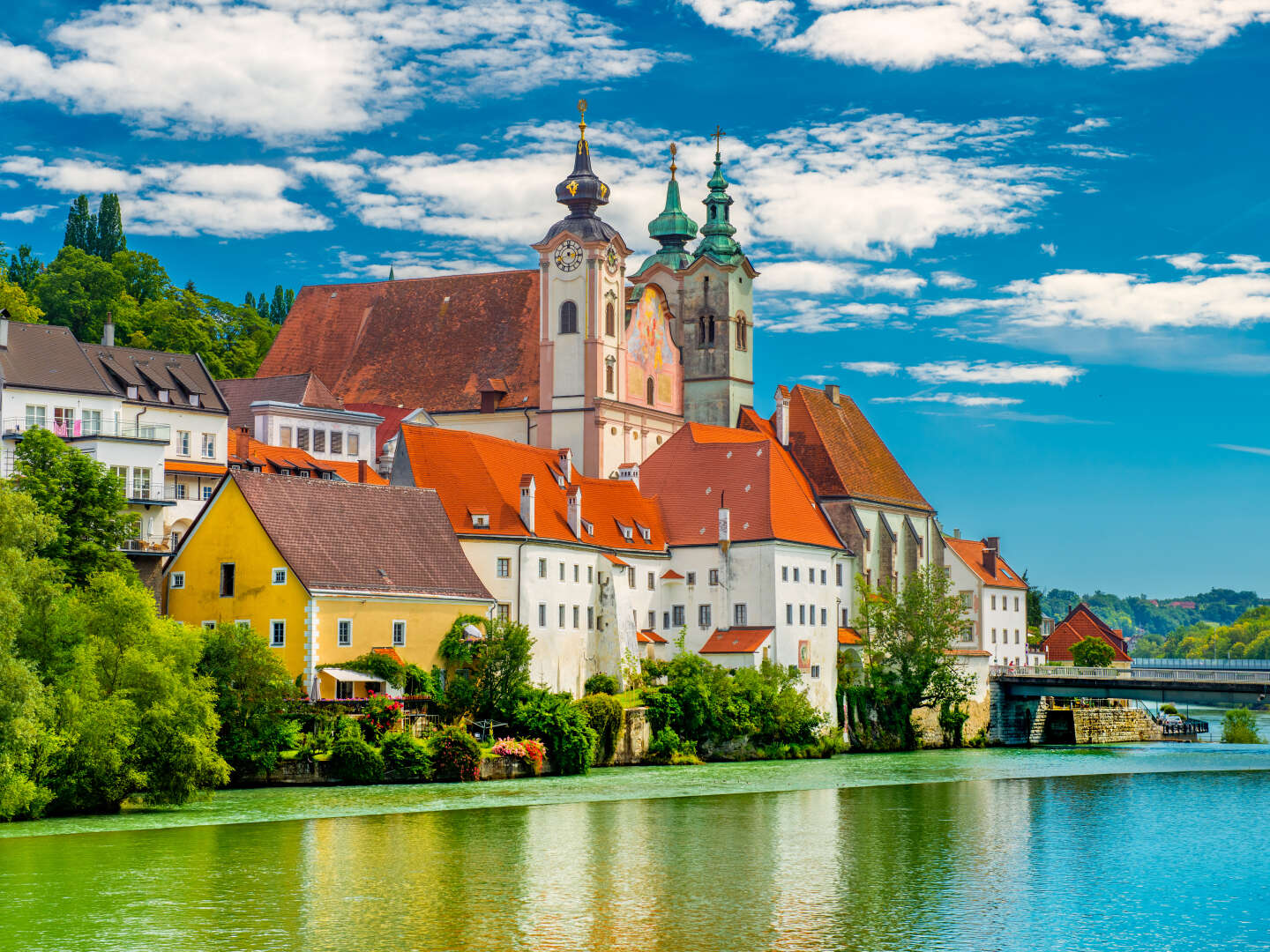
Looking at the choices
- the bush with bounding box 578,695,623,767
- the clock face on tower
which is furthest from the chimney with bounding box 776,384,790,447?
the bush with bounding box 578,695,623,767

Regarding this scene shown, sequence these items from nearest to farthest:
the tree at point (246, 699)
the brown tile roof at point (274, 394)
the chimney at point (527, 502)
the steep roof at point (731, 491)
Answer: the tree at point (246, 699) < the chimney at point (527, 502) < the steep roof at point (731, 491) < the brown tile roof at point (274, 394)

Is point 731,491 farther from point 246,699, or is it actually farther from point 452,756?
point 246,699

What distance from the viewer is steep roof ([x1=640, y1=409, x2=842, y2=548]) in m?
82.7

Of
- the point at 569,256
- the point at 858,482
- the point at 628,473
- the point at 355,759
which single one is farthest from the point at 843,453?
the point at 355,759

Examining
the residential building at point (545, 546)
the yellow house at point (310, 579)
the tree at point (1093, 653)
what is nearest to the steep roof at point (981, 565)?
the tree at point (1093, 653)

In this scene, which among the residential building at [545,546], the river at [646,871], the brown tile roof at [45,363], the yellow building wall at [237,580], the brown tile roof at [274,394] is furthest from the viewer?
the brown tile roof at [274,394]

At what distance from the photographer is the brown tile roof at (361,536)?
62.8 meters

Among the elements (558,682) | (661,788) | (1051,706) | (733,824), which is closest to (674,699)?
(558,682)

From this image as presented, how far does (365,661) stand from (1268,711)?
118m

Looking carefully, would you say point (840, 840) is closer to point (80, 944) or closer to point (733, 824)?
point (733, 824)

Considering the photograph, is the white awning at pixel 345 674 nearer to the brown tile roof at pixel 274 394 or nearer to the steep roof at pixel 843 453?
the brown tile roof at pixel 274 394

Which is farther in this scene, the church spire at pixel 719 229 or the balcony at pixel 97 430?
the church spire at pixel 719 229

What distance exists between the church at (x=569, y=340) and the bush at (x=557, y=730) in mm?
26943

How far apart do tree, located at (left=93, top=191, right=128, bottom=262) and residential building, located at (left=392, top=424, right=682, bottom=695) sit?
63364 mm
